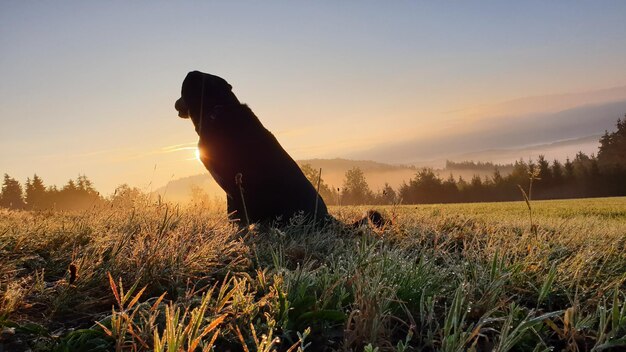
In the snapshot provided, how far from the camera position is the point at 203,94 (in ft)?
21.1

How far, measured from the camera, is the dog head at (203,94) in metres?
6.43

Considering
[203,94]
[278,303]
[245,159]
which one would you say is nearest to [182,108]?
[203,94]

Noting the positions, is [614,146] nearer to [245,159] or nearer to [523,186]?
[523,186]

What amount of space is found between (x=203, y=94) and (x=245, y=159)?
1104 millimetres

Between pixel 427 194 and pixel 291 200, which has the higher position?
pixel 291 200

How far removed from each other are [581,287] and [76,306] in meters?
3.18

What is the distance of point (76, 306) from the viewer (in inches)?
101

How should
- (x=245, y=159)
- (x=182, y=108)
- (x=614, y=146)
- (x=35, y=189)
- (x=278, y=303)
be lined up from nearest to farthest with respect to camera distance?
(x=278, y=303) < (x=245, y=159) < (x=182, y=108) < (x=35, y=189) < (x=614, y=146)

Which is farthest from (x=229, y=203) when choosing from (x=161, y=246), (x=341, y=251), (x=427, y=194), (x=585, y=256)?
(x=427, y=194)

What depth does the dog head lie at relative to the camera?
643 cm

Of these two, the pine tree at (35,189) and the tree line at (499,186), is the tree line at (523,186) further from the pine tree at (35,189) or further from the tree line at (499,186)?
the pine tree at (35,189)

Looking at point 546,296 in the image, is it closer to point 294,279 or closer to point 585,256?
point 585,256

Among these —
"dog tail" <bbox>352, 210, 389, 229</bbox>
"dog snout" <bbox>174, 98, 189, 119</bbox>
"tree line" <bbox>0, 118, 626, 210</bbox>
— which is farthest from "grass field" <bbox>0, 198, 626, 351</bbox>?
"tree line" <bbox>0, 118, 626, 210</bbox>

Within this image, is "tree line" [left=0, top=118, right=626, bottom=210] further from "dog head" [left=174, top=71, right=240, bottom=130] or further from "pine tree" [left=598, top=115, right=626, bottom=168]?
"dog head" [left=174, top=71, right=240, bottom=130]
